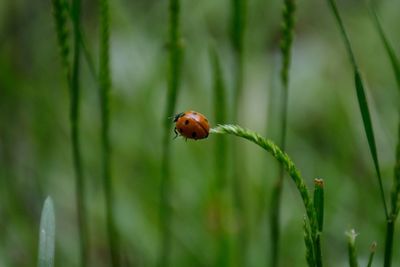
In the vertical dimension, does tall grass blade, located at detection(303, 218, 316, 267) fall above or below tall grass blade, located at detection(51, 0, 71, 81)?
below

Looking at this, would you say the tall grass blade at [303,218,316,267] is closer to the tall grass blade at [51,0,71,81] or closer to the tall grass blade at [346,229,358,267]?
the tall grass blade at [346,229,358,267]

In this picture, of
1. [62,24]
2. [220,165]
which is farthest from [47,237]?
[220,165]

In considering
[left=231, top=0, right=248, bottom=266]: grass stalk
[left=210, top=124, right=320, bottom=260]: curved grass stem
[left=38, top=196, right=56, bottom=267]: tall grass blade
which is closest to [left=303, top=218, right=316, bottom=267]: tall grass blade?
[left=210, top=124, right=320, bottom=260]: curved grass stem

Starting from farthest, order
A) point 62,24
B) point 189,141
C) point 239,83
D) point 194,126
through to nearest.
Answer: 1. point 189,141
2. point 239,83
3. point 194,126
4. point 62,24

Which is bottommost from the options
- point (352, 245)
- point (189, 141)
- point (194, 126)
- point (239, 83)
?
point (352, 245)

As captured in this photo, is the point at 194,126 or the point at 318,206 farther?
the point at 194,126

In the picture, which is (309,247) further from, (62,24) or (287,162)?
(62,24)

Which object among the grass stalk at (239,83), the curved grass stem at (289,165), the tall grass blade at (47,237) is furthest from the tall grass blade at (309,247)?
the grass stalk at (239,83)
